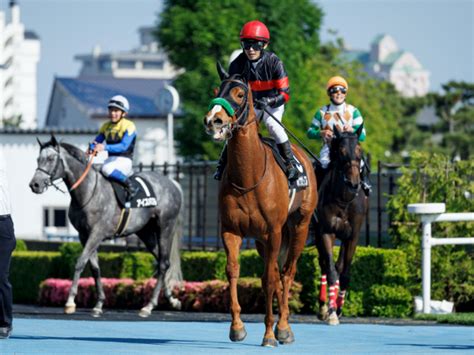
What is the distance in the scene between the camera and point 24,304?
21.5m

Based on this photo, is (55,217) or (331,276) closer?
(331,276)

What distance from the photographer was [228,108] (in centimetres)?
1051

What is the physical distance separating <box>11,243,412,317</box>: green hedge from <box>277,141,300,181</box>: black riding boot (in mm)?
4739

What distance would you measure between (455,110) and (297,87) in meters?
34.6

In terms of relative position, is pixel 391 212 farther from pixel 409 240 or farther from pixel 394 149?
pixel 394 149

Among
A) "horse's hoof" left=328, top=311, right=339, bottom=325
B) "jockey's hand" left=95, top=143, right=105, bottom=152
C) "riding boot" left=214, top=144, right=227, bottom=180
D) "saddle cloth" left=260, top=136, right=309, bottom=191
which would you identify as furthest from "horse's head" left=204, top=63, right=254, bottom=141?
"jockey's hand" left=95, top=143, right=105, bottom=152

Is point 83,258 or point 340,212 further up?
point 340,212

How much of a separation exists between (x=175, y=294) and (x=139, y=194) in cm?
168

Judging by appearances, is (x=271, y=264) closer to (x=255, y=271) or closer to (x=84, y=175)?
(x=84, y=175)

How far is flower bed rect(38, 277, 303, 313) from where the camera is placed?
1714 centimetres

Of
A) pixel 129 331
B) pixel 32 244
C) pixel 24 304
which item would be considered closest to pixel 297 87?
pixel 32 244

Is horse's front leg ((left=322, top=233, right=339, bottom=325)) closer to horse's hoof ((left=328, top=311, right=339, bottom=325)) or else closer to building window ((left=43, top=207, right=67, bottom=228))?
horse's hoof ((left=328, top=311, right=339, bottom=325))

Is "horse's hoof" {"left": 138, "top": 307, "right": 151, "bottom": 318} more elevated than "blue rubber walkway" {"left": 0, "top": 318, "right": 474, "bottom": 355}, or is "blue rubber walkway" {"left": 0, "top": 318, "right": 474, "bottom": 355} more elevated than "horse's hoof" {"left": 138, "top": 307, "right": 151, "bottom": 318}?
"blue rubber walkway" {"left": 0, "top": 318, "right": 474, "bottom": 355}

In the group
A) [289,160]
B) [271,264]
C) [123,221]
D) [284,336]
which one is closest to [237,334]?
[284,336]
